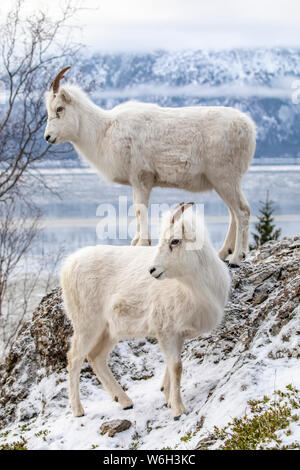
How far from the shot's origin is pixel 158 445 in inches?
263

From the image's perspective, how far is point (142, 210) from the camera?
29.7 ft

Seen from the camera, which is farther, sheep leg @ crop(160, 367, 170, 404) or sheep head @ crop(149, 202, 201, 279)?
sheep leg @ crop(160, 367, 170, 404)

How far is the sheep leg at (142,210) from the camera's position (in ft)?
29.6

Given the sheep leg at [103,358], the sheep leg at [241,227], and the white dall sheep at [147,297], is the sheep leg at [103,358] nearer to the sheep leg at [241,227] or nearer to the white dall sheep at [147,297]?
the white dall sheep at [147,297]

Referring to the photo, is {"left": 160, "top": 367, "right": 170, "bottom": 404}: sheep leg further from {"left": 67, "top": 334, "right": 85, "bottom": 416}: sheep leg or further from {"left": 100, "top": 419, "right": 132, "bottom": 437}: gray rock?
{"left": 67, "top": 334, "right": 85, "bottom": 416}: sheep leg

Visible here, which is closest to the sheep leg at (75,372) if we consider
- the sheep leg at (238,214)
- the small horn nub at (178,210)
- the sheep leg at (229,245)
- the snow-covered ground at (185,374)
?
the snow-covered ground at (185,374)

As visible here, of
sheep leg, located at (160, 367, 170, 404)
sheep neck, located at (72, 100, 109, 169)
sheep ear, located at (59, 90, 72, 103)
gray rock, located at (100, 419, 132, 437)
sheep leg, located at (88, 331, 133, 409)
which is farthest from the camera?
sheep neck, located at (72, 100, 109, 169)

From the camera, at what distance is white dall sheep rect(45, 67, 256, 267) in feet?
28.9

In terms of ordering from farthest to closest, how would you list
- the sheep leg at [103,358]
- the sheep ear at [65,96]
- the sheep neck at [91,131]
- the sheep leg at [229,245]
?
the sheep leg at [229,245] < the sheep neck at [91,131] < the sheep ear at [65,96] < the sheep leg at [103,358]

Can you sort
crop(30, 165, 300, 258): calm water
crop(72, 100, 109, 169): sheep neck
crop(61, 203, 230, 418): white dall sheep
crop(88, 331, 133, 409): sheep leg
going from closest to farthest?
crop(61, 203, 230, 418): white dall sheep
crop(88, 331, 133, 409): sheep leg
crop(72, 100, 109, 169): sheep neck
crop(30, 165, 300, 258): calm water

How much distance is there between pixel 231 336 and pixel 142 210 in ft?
7.11

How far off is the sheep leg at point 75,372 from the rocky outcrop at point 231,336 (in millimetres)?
1097

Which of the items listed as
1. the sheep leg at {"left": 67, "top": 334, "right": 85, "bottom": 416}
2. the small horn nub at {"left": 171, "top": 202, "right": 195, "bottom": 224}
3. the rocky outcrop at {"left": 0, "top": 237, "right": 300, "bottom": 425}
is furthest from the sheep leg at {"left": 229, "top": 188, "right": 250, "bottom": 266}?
the sheep leg at {"left": 67, "top": 334, "right": 85, "bottom": 416}
